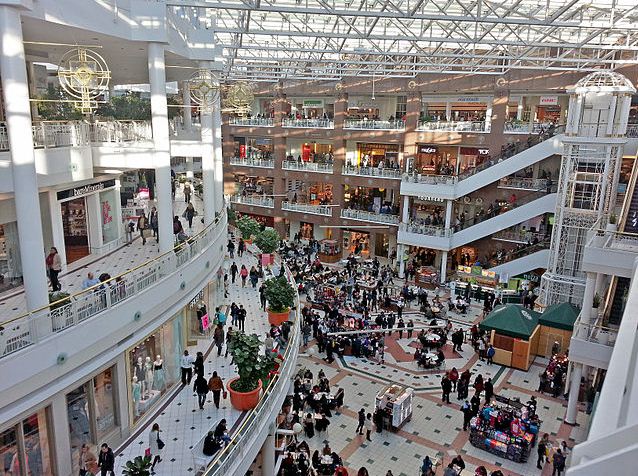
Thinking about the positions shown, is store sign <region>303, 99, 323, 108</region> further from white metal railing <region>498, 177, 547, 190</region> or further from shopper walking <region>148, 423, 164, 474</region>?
shopper walking <region>148, 423, 164, 474</region>

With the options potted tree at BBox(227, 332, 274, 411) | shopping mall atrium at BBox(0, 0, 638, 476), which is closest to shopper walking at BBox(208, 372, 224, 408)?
shopping mall atrium at BBox(0, 0, 638, 476)

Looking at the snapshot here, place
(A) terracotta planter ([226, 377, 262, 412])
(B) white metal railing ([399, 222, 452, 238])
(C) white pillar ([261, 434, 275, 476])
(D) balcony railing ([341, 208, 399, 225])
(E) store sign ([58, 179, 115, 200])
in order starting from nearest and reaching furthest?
(A) terracotta planter ([226, 377, 262, 412])
(C) white pillar ([261, 434, 275, 476])
(E) store sign ([58, 179, 115, 200])
(B) white metal railing ([399, 222, 452, 238])
(D) balcony railing ([341, 208, 399, 225])

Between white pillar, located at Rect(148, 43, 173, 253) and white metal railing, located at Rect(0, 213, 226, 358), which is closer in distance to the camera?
white metal railing, located at Rect(0, 213, 226, 358)

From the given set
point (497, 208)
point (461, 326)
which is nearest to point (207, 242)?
point (461, 326)

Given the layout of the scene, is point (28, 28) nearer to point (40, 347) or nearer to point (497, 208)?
point (40, 347)

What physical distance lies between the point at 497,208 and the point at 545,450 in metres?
16.8

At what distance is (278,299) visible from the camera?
17.2 m

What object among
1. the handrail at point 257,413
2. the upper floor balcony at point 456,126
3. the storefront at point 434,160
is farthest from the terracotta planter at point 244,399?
the upper floor balcony at point 456,126

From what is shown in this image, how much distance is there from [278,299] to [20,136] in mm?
10131

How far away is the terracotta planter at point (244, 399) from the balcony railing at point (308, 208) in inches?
928

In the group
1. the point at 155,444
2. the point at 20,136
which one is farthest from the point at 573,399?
the point at 20,136

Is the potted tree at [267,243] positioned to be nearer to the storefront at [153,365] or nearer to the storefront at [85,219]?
the storefront at [85,219]

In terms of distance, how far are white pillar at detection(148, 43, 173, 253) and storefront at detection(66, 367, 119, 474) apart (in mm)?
4063

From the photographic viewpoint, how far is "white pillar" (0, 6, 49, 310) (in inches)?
321
